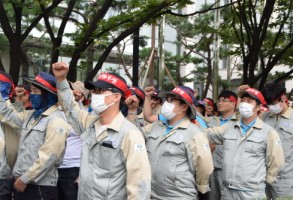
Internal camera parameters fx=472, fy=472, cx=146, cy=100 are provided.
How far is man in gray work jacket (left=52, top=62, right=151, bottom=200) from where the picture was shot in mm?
3424

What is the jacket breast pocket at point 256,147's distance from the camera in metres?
5.18

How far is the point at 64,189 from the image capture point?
5.49 meters

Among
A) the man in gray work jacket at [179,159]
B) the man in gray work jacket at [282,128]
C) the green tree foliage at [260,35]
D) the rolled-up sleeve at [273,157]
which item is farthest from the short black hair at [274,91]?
the green tree foliage at [260,35]

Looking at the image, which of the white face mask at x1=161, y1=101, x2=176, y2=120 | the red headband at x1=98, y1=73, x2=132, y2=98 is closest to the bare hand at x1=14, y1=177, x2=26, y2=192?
the red headband at x1=98, y1=73, x2=132, y2=98

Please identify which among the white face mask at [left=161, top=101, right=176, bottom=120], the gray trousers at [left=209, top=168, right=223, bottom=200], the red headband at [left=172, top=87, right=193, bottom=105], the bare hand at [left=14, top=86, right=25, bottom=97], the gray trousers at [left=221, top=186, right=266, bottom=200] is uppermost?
the red headband at [left=172, top=87, right=193, bottom=105]

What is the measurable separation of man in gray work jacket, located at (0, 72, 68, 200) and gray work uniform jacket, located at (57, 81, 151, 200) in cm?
75

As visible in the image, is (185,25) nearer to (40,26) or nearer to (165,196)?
(40,26)

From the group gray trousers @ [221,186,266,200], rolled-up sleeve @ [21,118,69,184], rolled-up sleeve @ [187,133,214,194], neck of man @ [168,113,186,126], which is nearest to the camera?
rolled-up sleeve @ [21,118,69,184]

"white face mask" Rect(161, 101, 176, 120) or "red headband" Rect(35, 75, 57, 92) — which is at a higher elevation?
"red headband" Rect(35, 75, 57, 92)

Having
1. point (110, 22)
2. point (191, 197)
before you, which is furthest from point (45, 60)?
point (191, 197)

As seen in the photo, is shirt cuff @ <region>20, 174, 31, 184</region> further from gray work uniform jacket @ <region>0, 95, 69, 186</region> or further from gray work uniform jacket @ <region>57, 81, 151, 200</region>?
gray work uniform jacket @ <region>57, 81, 151, 200</region>

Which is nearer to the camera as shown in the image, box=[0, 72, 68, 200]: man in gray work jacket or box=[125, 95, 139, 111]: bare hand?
box=[125, 95, 139, 111]: bare hand

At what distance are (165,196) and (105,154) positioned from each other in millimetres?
1168

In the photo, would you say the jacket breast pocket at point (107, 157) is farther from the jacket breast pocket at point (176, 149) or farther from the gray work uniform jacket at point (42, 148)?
the jacket breast pocket at point (176, 149)
